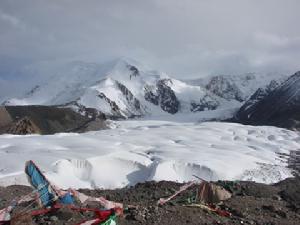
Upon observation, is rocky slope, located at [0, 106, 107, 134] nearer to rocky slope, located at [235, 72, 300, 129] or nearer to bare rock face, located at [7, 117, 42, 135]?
bare rock face, located at [7, 117, 42, 135]

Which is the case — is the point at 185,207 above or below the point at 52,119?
above

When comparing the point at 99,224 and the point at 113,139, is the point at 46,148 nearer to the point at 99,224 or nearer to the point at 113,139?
the point at 113,139

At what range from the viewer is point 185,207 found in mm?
16250

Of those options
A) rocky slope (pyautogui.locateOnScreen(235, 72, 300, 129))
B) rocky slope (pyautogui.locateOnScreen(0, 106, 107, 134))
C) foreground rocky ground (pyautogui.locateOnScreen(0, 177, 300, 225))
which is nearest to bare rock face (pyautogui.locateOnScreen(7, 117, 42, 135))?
rocky slope (pyautogui.locateOnScreen(0, 106, 107, 134))

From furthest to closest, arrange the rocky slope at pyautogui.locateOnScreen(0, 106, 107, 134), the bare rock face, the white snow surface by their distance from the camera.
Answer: the rocky slope at pyautogui.locateOnScreen(0, 106, 107, 134) → the bare rock face → the white snow surface

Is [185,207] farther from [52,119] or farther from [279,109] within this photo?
[279,109]

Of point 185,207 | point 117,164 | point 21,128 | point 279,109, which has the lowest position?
point 117,164

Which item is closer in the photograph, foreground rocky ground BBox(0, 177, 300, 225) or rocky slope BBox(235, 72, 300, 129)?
foreground rocky ground BBox(0, 177, 300, 225)

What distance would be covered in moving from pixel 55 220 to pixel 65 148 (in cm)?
2303

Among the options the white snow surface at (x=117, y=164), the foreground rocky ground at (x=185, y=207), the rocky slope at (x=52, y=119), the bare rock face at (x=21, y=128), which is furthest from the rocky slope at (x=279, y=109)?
the foreground rocky ground at (x=185, y=207)

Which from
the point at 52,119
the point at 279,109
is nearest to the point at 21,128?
the point at 52,119

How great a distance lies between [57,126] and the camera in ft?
332

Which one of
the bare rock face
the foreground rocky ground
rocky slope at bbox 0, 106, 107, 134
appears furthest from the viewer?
rocky slope at bbox 0, 106, 107, 134

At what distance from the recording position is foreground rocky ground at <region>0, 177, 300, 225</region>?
583 inches
